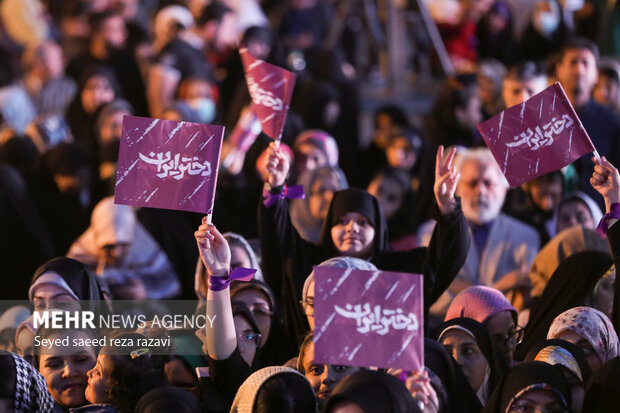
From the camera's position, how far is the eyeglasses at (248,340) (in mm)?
5922

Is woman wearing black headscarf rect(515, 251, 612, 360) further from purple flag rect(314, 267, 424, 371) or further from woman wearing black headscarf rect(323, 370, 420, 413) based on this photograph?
woman wearing black headscarf rect(323, 370, 420, 413)

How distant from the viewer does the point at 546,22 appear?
1152cm

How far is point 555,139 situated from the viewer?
614 centimetres

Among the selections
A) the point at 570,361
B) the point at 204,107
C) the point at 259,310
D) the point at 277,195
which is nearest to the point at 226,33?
the point at 204,107

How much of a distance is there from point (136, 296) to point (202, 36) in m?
4.38

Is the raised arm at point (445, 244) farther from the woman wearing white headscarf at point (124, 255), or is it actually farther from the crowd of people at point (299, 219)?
the woman wearing white headscarf at point (124, 255)

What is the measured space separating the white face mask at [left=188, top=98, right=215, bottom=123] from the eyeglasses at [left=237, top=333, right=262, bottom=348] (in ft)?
14.5

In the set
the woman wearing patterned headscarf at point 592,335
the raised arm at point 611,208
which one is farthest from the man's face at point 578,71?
the woman wearing patterned headscarf at point 592,335

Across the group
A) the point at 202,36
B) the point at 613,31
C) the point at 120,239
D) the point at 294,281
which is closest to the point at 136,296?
the point at 120,239

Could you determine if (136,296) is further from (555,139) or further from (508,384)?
(508,384)

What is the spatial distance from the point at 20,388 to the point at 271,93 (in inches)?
92.1

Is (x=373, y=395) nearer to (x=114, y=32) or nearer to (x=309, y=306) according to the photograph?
(x=309, y=306)

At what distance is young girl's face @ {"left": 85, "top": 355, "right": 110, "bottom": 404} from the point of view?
5371 mm

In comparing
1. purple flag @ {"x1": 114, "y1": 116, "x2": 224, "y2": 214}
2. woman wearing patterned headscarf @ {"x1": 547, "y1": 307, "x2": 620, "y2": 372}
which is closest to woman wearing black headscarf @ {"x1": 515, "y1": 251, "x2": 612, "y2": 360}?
woman wearing patterned headscarf @ {"x1": 547, "y1": 307, "x2": 620, "y2": 372}
